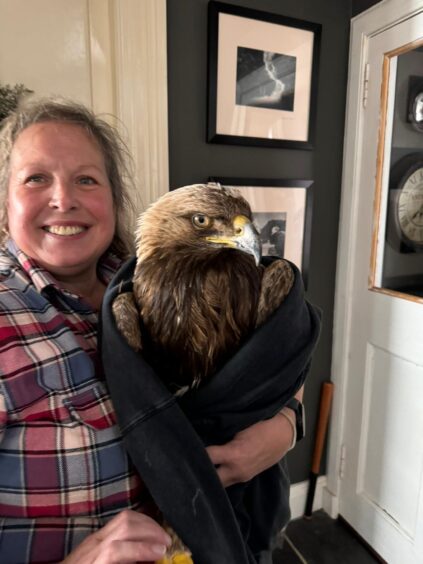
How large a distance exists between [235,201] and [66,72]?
103cm

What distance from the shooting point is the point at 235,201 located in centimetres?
75

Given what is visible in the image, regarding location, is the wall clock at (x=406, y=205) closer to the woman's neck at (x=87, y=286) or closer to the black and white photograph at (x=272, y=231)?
the black and white photograph at (x=272, y=231)

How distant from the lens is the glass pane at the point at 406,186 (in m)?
1.56

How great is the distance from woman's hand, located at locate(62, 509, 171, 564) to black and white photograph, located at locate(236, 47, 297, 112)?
1464mm

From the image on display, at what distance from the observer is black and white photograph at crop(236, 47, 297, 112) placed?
1.52 metres

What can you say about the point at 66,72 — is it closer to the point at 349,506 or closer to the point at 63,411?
the point at 63,411

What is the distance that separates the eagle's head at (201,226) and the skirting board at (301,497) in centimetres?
178

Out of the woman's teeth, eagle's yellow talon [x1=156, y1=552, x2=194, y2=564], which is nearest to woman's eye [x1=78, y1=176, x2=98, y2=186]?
the woman's teeth

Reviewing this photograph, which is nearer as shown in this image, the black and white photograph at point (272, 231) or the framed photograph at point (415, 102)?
the framed photograph at point (415, 102)

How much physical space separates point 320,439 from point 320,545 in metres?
0.51

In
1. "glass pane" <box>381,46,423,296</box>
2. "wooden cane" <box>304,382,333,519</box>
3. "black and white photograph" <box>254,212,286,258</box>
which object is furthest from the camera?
"wooden cane" <box>304,382,333,519</box>

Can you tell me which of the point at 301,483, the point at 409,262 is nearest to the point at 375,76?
the point at 409,262

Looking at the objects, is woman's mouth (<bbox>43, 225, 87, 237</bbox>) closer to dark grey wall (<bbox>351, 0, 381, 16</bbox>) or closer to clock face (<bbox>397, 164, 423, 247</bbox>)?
clock face (<bbox>397, 164, 423, 247</bbox>)

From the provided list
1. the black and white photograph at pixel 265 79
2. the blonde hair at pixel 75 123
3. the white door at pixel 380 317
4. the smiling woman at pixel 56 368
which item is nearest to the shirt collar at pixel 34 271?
the smiling woman at pixel 56 368
